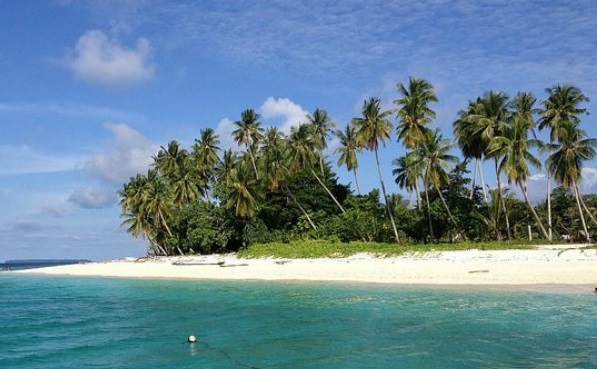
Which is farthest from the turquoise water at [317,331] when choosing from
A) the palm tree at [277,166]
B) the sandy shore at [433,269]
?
the palm tree at [277,166]

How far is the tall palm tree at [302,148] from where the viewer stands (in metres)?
56.7

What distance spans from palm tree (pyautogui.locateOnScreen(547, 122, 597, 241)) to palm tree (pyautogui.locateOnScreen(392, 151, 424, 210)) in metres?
10.6

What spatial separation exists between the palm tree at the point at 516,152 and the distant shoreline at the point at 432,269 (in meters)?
8.08

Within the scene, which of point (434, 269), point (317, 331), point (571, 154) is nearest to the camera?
point (317, 331)

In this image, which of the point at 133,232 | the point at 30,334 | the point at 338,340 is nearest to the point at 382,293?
the point at 338,340

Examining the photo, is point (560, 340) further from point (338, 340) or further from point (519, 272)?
point (519, 272)

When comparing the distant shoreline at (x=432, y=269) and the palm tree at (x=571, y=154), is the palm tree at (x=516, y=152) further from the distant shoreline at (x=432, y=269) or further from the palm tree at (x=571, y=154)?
the distant shoreline at (x=432, y=269)

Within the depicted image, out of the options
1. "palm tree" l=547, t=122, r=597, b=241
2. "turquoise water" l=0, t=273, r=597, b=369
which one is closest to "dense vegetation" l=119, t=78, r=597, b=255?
"palm tree" l=547, t=122, r=597, b=241

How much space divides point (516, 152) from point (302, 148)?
22.8 m

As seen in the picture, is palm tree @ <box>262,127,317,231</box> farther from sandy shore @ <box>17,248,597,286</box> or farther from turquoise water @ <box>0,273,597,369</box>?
turquoise water @ <box>0,273,597,369</box>

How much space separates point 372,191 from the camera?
58062mm

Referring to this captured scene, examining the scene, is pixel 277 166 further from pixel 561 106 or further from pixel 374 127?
pixel 561 106

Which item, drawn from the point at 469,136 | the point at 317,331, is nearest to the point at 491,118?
the point at 469,136

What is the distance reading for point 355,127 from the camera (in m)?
52.5
